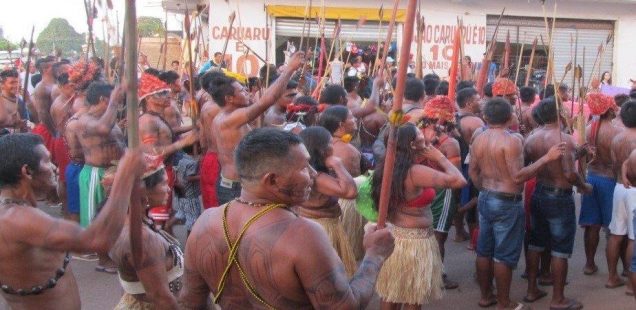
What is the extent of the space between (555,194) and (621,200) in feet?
2.88

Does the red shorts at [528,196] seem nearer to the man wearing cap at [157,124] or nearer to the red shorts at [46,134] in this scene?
the man wearing cap at [157,124]

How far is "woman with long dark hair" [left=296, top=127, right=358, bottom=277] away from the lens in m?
4.38

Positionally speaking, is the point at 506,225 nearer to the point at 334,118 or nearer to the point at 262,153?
the point at 334,118

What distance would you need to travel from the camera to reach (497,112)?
17.1ft

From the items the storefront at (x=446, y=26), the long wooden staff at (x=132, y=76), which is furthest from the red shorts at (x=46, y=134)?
the storefront at (x=446, y=26)

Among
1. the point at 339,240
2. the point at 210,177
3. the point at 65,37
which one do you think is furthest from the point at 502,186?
the point at 65,37

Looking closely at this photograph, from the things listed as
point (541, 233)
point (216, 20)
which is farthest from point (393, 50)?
point (541, 233)

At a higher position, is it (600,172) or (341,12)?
(341,12)

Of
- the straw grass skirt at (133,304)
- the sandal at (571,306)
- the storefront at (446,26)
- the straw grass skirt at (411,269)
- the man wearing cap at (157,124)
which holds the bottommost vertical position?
the sandal at (571,306)

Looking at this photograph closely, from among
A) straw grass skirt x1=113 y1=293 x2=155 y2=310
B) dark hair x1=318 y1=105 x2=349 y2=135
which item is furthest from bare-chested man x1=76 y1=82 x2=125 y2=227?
straw grass skirt x1=113 y1=293 x2=155 y2=310

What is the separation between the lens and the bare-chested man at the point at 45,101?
27.4 ft

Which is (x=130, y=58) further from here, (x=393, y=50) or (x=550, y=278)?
(x=393, y=50)

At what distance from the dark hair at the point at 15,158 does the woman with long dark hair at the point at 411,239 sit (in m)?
2.31

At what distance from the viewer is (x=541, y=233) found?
5.59 metres
